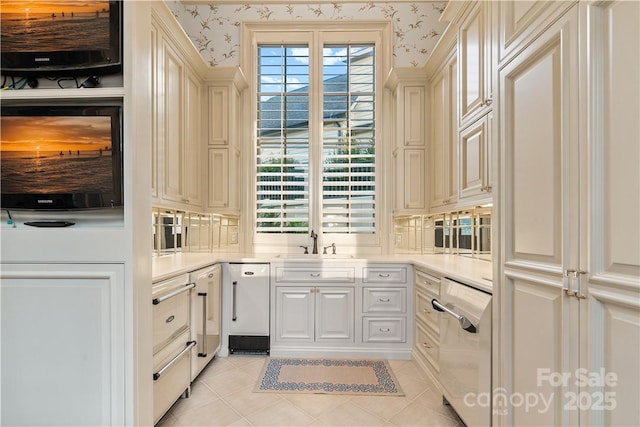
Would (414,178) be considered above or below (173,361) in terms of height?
above

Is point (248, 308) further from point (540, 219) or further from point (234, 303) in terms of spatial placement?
point (540, 219)

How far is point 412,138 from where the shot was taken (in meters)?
3.23

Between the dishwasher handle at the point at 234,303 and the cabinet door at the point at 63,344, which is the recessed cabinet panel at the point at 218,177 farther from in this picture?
the cabinet door at the point at 63,344

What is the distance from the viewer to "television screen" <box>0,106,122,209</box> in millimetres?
1172

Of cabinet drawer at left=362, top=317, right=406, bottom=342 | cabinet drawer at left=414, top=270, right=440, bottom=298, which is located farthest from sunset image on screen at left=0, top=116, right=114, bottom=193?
cabinet drawer at left=362, top=317, right=406, bottom=342

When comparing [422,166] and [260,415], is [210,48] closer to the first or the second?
[422,166]

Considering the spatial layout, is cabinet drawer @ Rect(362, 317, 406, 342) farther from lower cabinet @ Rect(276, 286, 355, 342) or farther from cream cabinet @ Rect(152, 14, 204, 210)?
cream cabinet @ Rect(152, 14, 204, 210)

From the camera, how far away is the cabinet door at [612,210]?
833 millimetres

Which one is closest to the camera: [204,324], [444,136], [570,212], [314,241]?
[570,212]

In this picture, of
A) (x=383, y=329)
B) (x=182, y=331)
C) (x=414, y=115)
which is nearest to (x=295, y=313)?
(x=383, y=329)

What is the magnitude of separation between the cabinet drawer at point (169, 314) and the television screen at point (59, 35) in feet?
3.56

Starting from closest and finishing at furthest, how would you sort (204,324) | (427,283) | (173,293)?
1. (173,293)
2. (204,324)
3. (427,283)

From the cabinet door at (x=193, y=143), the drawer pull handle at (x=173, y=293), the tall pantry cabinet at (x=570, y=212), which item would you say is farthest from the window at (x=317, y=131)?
the tall pantry cabinet at (x=570, y=212)

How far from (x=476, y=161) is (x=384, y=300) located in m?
1.41
